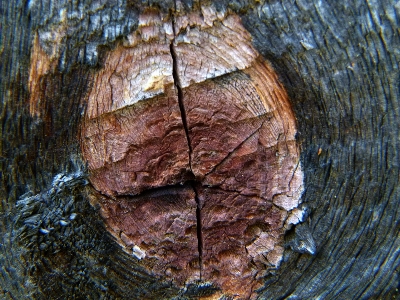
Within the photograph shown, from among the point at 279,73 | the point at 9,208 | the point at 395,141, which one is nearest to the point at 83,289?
the point at 9,208

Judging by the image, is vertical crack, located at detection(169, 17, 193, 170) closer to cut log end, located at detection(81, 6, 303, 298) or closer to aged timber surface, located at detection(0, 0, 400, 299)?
cut log end, located at detection(81, 6, 303, 298)

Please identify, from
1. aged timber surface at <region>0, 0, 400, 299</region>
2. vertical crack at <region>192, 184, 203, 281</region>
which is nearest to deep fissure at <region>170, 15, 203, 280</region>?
vertical crack at <region>192, 184, 203, 281</region>

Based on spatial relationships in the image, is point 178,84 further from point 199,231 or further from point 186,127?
point 199,231

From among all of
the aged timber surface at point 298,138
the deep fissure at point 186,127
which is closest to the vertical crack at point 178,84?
the deep fissure at point 186,127

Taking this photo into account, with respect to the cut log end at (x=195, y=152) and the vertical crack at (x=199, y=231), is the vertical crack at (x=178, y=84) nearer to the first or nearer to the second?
the cut log end at (x=195, y=152)

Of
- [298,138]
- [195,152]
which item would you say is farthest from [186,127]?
[298,138]

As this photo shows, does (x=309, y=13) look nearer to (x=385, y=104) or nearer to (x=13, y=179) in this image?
(x=385, y=104)

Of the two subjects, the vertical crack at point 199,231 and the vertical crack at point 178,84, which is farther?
the vertical crack at point 199,231
